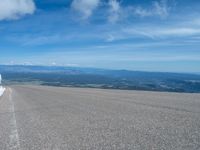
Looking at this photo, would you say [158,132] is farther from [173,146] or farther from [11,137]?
[11,137]

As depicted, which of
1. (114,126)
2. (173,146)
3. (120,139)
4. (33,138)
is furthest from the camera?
(114,126)

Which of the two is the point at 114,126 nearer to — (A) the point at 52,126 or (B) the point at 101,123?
(B) the point at 101,123

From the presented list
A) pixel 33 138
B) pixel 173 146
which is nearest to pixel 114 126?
pixel 33 138

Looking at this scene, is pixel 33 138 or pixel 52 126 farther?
pixel 52 126

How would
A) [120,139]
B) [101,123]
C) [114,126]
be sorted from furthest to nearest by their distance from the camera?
[101,123] < [114,126] < [120,139]

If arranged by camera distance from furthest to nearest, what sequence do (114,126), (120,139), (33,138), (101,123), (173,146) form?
(101,123) < (114,126) < (33,138) < (120,139) < (173,146)

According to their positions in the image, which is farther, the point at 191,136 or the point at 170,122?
the point at 170,122

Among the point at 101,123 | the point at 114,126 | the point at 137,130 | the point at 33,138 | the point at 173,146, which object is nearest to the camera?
the point at 173,146

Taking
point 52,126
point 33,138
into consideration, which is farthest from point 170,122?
point 33,138
